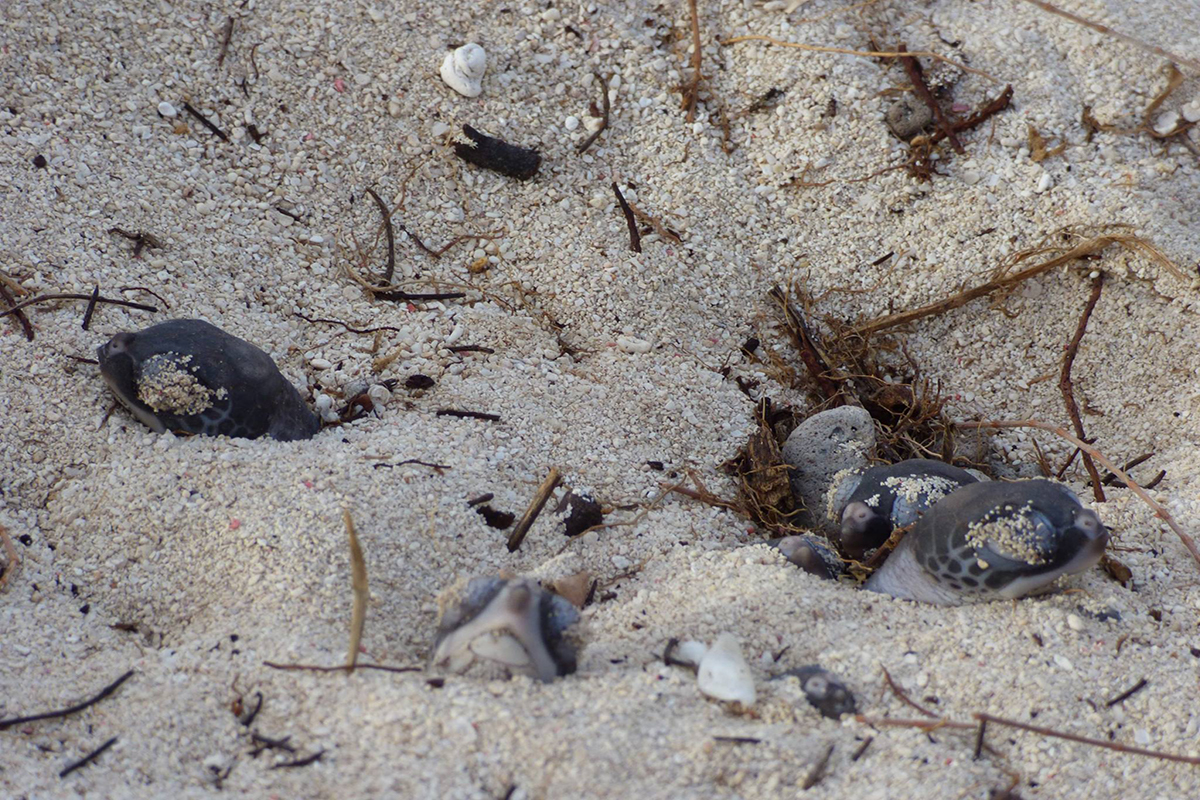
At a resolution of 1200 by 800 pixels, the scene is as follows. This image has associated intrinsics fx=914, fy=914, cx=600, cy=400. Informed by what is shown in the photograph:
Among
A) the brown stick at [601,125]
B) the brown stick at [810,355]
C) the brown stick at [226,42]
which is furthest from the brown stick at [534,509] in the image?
the brown stick at [226,42]

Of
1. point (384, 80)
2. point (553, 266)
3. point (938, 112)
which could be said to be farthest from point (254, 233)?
point (938, 112)

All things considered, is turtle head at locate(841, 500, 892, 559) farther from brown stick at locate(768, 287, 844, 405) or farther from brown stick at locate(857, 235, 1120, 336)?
brown stick at locate(857, 235, 1120, 336)

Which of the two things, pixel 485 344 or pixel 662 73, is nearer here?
pixel 485 344

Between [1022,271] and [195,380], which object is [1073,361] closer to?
[1022,271]

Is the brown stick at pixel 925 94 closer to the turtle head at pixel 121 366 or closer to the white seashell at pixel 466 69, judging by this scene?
the white seashell at pixel 466 69

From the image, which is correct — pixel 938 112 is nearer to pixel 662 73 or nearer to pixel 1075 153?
pixel 1075 153

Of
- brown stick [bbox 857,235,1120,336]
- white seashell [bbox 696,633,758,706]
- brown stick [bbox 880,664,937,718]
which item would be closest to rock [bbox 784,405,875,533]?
brown stick [bbox 857,235,1120,336]
